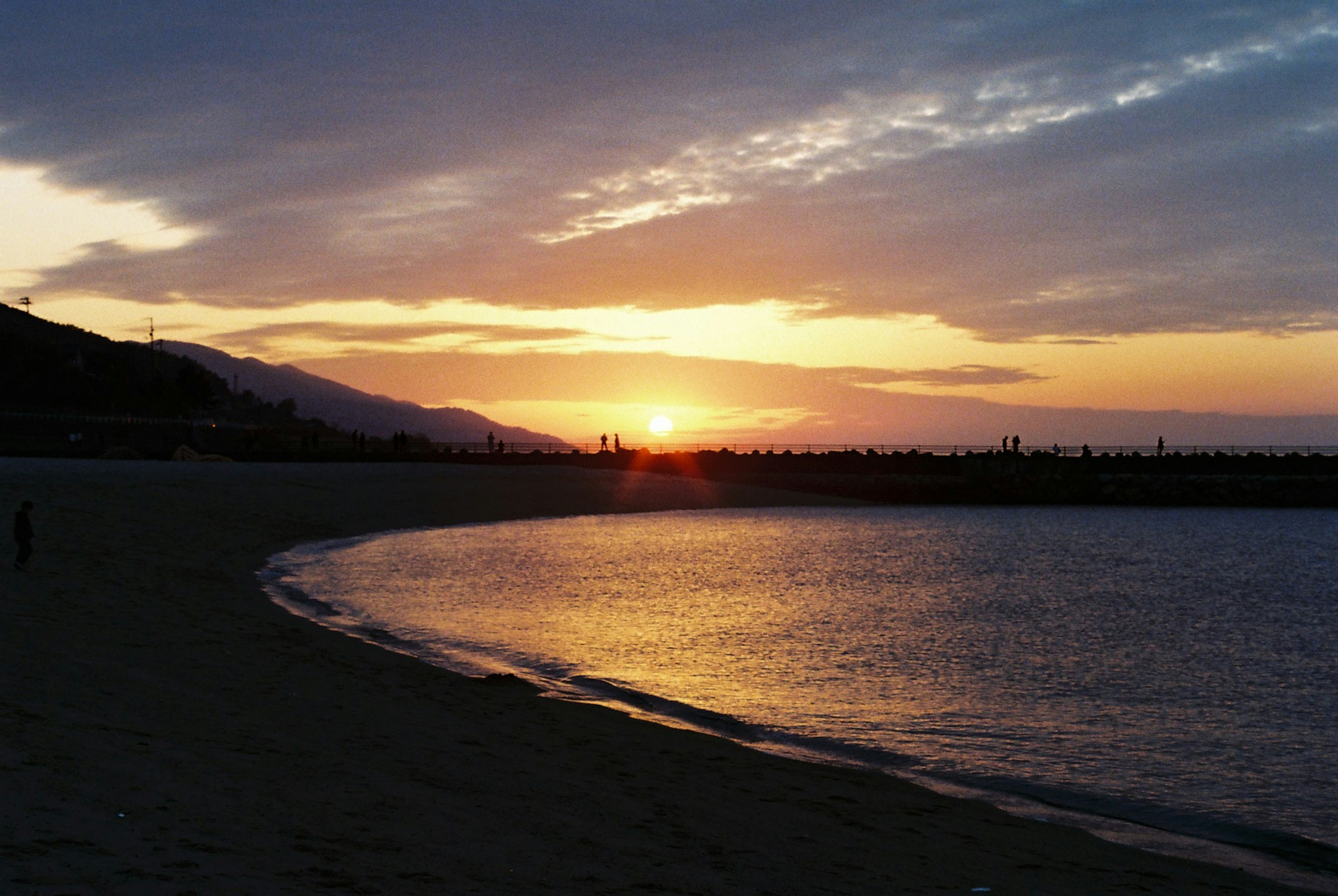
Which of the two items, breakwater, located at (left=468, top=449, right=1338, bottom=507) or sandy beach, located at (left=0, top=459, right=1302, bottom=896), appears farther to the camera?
breakwater, located at (left=468, top=449, right=1338, bottom=507)

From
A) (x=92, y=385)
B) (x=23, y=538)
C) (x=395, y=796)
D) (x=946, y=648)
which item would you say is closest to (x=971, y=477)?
(x=946, y=648)

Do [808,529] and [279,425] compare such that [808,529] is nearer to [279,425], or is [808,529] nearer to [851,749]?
[851,749]

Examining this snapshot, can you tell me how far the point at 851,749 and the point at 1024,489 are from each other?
85.3 metres

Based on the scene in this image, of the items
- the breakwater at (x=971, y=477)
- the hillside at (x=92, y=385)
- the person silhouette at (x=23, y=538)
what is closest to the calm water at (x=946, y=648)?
the person silhouette at (x=23, y=538)

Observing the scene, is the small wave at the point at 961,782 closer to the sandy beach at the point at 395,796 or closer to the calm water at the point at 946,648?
the calm water at the point at 946,648

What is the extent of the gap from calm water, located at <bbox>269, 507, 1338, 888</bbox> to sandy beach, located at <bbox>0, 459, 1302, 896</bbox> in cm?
187

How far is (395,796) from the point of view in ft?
26.6

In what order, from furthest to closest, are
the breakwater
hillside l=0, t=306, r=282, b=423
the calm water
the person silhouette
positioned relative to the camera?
hillside l=0, t=306, r=282, b=423, the breakwater, the person silhouette, the calm water

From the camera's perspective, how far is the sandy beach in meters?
6.38

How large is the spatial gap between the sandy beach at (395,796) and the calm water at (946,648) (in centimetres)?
187

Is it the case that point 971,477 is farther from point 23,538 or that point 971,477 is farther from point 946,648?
point 23,538

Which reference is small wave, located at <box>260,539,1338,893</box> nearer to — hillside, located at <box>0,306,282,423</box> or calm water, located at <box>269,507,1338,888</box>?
calm water, located at <box>269,507,1338,888</box>

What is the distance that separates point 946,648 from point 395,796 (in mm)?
14698

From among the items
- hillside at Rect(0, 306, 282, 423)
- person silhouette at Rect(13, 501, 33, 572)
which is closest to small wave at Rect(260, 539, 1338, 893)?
person silhouette at Rect(13, 501, 33, 572)
